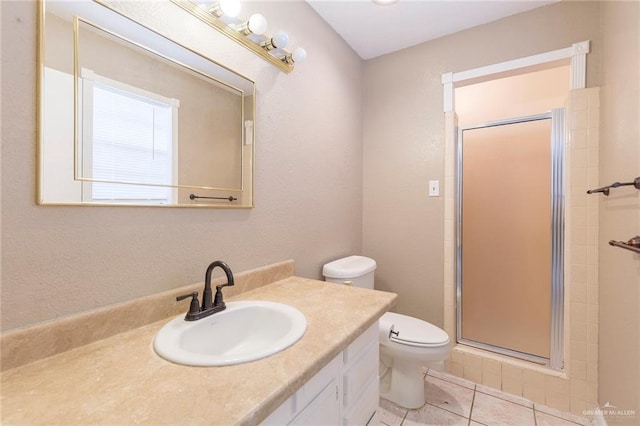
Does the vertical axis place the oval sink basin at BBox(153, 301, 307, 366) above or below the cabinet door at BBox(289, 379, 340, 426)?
above

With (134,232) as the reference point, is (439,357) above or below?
below

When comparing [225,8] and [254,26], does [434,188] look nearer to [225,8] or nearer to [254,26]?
[254,26]

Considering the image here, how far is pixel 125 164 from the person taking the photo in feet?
2.71

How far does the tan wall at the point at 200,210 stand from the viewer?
64cm

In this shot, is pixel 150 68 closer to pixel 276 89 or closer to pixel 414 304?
pixel 276 89

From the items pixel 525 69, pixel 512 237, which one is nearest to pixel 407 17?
pixel 525 69

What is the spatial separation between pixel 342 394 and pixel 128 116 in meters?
1.10

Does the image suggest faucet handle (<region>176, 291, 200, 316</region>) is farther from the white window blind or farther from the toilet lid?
the toilet lid

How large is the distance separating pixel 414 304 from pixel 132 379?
1848 mm

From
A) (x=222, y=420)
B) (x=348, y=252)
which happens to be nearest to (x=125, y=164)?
(x=222, y=420)

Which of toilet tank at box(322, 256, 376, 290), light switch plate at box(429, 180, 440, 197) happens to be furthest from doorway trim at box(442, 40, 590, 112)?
toilet tank at box(322, 256, 376, 290)

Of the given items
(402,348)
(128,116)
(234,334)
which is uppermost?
(128,116)

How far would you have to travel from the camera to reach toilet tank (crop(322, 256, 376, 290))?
5.32ft

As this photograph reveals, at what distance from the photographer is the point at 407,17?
1716 mm
